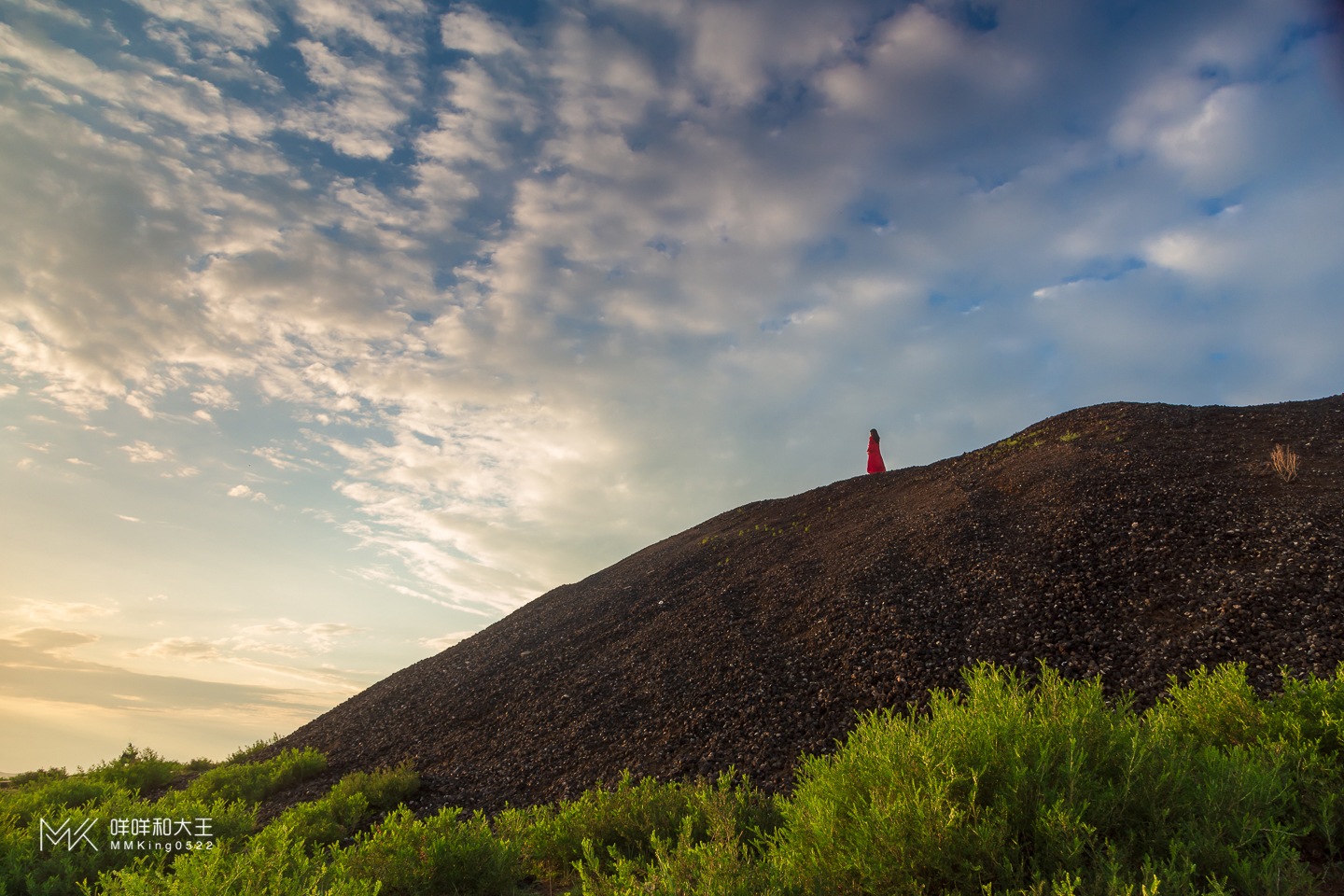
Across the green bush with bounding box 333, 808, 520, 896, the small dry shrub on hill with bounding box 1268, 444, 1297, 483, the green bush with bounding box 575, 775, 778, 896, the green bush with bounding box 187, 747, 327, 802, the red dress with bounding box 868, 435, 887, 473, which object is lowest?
the green bush with bounding box 187, 747, 327, 802

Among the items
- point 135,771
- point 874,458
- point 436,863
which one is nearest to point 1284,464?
point 874,458

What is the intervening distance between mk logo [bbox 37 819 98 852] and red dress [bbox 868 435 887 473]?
1610cm

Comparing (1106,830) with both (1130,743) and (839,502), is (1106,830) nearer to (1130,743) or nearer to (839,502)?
(1130,743)

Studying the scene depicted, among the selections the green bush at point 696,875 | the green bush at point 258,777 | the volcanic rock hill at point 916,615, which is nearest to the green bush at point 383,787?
the volcanic rock hill at point 916,615

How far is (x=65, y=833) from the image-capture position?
5.11 m

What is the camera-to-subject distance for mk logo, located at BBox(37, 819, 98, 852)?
493 centimetres

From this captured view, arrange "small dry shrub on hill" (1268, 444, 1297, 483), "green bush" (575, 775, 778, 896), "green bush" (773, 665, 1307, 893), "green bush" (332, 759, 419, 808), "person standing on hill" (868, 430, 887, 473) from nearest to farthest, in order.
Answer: "green bush" (773, 665, 1307, 893), "green bush" (575, 775, 778, 896), "green bush" (332, 759, 419, 808), "small dry shrub on hill" (1268, 444, 1297, 483), "person standing on hill" (868, 430, 887, 473)

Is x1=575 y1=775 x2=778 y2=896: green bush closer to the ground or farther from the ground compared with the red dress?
closer to the ground

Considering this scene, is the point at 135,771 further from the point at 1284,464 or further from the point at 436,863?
the point at 1284,464

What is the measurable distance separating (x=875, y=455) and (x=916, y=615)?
1004 cm

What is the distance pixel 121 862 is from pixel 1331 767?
8028 millimetres

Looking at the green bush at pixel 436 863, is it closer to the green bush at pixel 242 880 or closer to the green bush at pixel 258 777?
the green bush at pixel 242 880

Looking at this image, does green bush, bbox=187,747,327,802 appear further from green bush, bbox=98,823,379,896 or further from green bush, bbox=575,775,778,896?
green bush, bbox=575,775,778,896

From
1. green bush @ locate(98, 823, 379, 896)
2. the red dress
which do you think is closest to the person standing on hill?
the red dress
